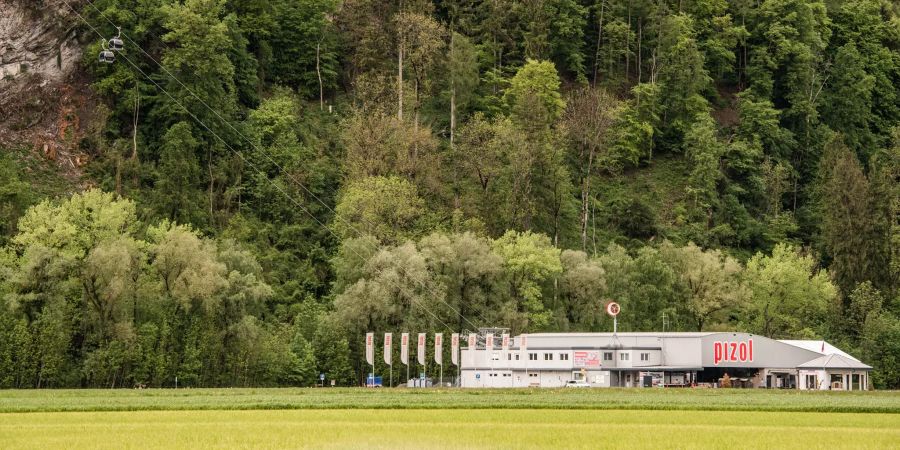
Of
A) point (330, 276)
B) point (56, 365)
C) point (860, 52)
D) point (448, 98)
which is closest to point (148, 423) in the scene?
point (56, 365)

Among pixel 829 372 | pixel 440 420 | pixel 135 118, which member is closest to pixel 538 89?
pixel 135 118

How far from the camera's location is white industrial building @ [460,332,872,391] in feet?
400

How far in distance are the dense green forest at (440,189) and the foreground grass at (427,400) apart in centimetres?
1794

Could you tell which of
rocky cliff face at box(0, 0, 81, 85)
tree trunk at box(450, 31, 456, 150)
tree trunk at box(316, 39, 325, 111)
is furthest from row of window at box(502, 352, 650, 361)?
rocky cliff face at box(0, 0, 81, 85)

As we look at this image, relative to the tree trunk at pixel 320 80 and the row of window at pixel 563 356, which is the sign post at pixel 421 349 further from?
the tree trunk at pixel 320 80

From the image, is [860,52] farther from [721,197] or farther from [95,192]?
[95,192]

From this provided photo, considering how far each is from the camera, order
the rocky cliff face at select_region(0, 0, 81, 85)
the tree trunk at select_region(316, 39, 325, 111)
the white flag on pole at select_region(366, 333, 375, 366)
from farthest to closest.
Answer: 1. the tree trunk at select_region(316, 39, 325, 111)
2. the rocky cliff face at select_region(0, 0, 81, 85)
3. the white flag on pole at select_region(366, 333, 375, 366)

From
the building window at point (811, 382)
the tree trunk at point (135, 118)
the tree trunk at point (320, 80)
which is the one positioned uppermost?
the tree trunk at point (320, 80)

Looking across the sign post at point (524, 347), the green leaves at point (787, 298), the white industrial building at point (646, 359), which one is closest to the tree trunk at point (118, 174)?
the white industrial building at point (646, 359)

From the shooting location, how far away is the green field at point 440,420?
52.3 metres

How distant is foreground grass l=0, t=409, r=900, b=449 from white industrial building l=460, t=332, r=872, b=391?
4527 centimetres

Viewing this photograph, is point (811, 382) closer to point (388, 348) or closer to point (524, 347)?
point (524, 347)

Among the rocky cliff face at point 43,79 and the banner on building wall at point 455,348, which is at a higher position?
the rocky cliff face at point 43,79

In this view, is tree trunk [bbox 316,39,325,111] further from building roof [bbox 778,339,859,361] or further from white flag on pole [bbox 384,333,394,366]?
building roof [bbox 778,339,859,361]
